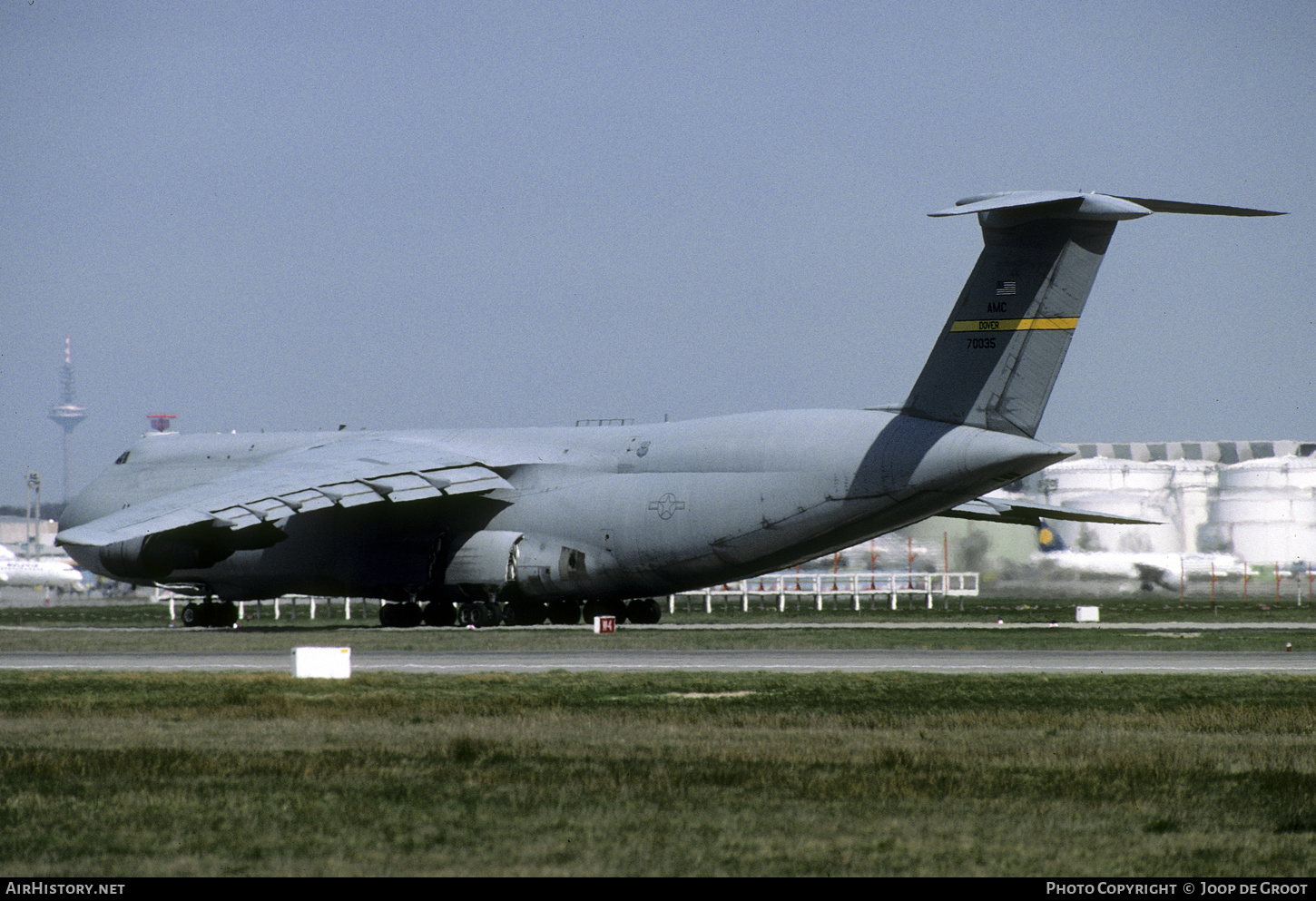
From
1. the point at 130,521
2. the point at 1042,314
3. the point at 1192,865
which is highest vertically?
the point at 1042,314

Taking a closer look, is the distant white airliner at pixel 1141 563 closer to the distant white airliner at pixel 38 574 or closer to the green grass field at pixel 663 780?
the green grass field at pixel 663 780

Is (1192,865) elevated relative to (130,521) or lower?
lower

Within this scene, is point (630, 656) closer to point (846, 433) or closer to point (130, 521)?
point (846, 433)

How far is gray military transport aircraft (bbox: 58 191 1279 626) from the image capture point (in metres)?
32.0

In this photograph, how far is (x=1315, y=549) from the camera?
72938mm

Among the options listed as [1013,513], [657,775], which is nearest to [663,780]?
[657,775]

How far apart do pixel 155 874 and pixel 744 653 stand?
20314 millimetres

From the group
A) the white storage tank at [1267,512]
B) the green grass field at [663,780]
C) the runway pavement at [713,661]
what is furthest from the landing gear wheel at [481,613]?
the white storage tank at [1267,512]

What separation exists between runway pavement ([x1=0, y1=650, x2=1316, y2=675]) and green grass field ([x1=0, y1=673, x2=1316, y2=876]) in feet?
10.3

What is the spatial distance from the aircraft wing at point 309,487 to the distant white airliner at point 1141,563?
2185 centimetres

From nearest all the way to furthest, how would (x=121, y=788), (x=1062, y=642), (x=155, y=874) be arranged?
(x=155, y=874), (x=121, y=788), (x=1062, y=642)

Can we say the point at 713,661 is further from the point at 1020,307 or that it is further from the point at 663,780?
the point at 663,780

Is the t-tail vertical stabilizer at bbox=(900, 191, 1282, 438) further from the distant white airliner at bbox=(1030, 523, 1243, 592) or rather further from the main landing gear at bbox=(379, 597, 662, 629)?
the distant white airliner at bbox=(1030, 523, 1243, 592)

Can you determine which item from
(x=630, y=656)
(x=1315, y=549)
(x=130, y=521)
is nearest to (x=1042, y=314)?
(x=630, y=656)
